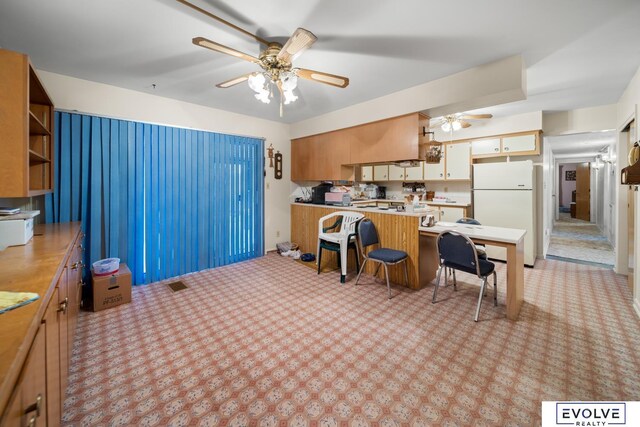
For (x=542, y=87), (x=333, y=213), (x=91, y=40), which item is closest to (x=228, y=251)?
(x=333, y=213)

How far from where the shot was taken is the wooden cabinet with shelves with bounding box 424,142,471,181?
16.2ft

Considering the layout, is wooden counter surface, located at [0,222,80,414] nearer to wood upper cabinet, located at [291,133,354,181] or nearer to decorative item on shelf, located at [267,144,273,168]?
decorative item on shelf, located at [267,144,273,168]

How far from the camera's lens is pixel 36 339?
0.96 m

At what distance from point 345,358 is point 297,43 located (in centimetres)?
229

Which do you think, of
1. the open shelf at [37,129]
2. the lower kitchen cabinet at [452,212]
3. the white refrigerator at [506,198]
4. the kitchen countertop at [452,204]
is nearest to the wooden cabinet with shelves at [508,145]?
the white refrigerator at [506,198]

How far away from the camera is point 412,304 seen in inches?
116

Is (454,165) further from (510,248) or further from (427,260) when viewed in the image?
(510,248)

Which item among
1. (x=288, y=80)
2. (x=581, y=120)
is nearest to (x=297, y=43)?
(x=288, y=80)

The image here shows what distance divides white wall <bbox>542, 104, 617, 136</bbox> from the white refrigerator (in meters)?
0.87

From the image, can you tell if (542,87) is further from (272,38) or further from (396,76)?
(272,38)

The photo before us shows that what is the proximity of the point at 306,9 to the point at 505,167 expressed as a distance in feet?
13.2

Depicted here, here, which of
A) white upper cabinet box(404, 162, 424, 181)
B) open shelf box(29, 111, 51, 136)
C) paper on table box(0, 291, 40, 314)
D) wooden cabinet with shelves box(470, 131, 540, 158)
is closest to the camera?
paper on table box(0, 291, 40, 314)

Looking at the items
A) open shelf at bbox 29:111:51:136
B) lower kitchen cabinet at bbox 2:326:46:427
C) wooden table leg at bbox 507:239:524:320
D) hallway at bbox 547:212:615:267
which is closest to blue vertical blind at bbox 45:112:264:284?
open shelf at bbox 29:111:51:136

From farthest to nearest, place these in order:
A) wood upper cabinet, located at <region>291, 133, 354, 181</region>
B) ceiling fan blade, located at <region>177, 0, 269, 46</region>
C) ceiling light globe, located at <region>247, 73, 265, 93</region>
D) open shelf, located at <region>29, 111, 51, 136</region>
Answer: wood upper cabinet, located at <region>291, 133, 354, 181</region> → open shelf, located at <region>29, 111, 51, 136</region> → ceiling light globe, located at <region>247, 73, 265, 93</region> → ceiling fan blade, located at <region>177, 0, 269, 46</region>
